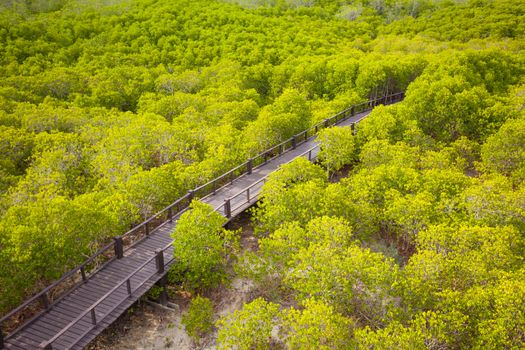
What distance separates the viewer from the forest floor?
17.0 m

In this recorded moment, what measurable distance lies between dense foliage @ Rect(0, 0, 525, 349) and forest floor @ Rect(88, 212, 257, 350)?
0.88m

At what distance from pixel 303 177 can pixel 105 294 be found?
11199 millimetres

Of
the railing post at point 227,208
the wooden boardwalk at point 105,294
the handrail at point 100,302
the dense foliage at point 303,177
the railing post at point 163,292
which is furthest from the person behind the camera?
the railing post at point 227,208

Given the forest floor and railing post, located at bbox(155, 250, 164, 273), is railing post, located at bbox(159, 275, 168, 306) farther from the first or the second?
railing post, located at bbox(155, 250, 164, 273)

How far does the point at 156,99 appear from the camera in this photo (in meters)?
40.5

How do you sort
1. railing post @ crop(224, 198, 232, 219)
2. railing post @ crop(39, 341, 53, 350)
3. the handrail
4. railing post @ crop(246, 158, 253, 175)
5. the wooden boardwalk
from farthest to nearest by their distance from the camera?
1. railing post @ crop(246, 158, 253, 175)
2. railing post @ crop(224, 198, 232, 219)
3. the wooden boardwalk
4. the handrail
5. railing post @ crop(39, 341, 53, 350)

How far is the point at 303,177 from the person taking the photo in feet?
73.9

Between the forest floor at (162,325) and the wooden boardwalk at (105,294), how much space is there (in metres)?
1.75

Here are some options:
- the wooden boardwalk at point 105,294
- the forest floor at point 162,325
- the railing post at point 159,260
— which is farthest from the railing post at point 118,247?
the forest floor at point 162,325

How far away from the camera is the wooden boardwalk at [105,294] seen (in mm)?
14641

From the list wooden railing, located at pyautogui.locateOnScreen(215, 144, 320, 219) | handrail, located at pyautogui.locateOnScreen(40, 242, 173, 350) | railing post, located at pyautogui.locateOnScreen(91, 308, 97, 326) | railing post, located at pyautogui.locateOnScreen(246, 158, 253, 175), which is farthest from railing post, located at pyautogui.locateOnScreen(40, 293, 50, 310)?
railing post, located at pyautogui.locateOnScreen(246, 158, 253, 175)

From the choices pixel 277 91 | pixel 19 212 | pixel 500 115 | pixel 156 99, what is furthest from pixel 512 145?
pixel 156 99

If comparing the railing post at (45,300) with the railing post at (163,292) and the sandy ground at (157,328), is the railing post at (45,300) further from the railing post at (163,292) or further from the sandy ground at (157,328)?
the railing post at (163,292)

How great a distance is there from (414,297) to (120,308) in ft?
36.2
